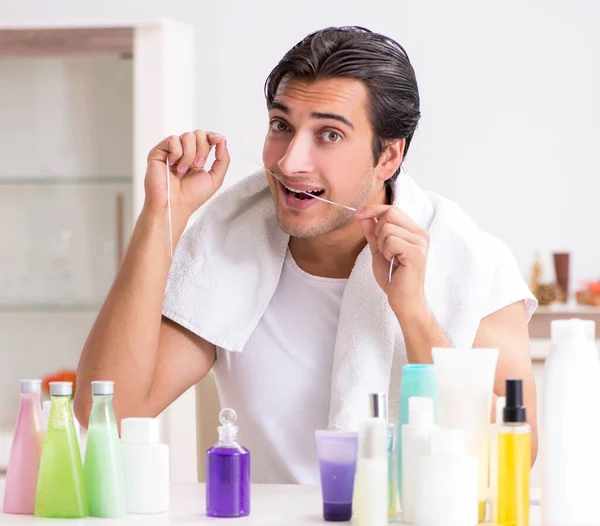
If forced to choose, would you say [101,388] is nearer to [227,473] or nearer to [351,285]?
[227,473]

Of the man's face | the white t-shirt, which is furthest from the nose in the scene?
the white t-shirt

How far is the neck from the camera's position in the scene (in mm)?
1657

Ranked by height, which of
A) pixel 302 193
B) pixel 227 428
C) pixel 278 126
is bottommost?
pixel 227 428

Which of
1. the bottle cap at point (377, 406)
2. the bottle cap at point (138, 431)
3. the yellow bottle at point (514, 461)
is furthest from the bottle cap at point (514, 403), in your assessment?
the bottle cap at point (138, 431)

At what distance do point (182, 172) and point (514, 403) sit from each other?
76cm

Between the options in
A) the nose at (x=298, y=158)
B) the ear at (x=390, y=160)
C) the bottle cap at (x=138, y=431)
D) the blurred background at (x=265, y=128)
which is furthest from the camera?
the blurred background at (x=265, y=128)

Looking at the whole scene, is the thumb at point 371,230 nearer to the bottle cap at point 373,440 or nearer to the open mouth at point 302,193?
the open mouth at point 302,193

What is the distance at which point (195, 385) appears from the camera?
1690 millimetres

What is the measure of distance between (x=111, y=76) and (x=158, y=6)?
1.07ft

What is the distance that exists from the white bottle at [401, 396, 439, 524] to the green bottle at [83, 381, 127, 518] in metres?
0.32

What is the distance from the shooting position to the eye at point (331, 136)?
156 cm

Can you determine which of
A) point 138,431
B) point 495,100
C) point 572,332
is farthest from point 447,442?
point 495,100

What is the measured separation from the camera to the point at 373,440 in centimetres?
103

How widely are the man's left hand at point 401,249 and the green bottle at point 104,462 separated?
0.49 metres
